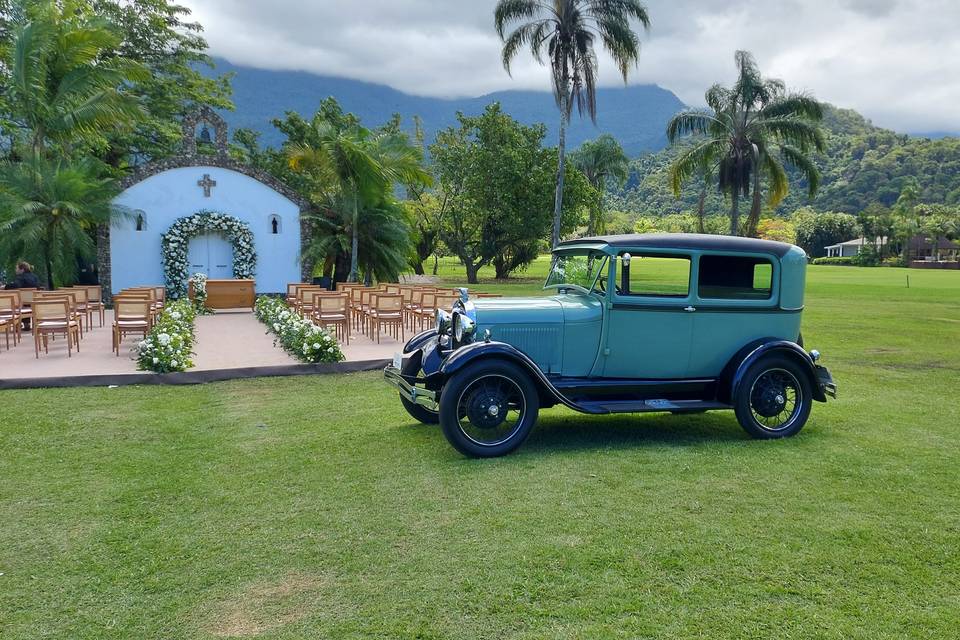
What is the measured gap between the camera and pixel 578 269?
6.43m

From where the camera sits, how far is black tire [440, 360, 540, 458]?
546 centimetres

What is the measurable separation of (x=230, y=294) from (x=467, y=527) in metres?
16.9

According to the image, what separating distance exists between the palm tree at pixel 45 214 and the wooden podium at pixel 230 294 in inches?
121

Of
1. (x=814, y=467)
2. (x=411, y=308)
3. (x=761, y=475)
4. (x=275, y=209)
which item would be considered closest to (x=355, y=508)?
(x=761, y=475)

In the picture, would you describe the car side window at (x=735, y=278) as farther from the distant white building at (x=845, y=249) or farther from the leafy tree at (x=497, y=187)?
the distant white building at (x=845, y=249)

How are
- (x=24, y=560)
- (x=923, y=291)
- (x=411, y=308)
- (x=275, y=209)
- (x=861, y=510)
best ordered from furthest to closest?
(x=923, y=291), (x=275, y=209), (x=411, y=308), (x=861, y=510), (x=24, y=560)

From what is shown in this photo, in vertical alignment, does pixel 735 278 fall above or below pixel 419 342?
above

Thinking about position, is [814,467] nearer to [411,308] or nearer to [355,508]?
[355,508]

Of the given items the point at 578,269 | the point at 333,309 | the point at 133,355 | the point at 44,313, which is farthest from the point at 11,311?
the point at 578,269

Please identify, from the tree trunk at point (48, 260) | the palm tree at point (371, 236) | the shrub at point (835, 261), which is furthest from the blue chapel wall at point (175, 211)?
the shrub at point (835, 261)

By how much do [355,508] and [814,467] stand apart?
351 centimetres

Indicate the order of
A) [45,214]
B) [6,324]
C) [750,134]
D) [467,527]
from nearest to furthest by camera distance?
[467,527] < [6,324] < [45,214] < [750,134]

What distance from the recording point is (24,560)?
3756 mm

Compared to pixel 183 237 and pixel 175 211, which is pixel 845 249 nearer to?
pixel 183 237
